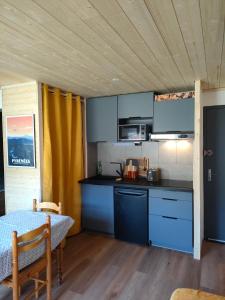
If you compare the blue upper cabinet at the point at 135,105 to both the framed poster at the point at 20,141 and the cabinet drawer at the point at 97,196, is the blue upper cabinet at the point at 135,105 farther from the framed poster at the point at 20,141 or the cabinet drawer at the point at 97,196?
the framed poster at the point at 20,141

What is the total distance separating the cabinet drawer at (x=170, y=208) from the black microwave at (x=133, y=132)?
36.4 inches

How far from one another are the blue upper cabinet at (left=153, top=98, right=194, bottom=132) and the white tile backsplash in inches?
16.9

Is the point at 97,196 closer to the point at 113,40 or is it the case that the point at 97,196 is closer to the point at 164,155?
the point at 164,155

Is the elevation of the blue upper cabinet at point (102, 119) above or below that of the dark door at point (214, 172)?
above

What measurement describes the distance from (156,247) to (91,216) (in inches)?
43.9

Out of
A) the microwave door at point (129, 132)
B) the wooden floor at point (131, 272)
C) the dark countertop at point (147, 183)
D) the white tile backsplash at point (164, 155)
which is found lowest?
the wooden floor at point (131, 272)

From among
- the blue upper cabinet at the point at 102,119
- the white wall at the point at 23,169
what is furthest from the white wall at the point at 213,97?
the white wall at the point at 23,169

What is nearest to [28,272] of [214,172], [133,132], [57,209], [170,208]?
[57,209]

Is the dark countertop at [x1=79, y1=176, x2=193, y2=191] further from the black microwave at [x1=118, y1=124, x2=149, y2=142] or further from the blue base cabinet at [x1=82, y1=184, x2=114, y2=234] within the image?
the black microwave at [x1=118, y1=124, x2=149, y2=142]

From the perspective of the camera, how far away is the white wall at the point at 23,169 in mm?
2840

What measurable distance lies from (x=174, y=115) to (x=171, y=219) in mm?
1444

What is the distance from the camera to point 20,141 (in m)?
2.92

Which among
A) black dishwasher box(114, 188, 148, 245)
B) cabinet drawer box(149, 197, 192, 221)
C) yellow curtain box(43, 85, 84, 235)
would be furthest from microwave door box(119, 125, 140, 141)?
cabinet drawer box(149, 197, 192, 221)

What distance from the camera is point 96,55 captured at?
1.96 m
